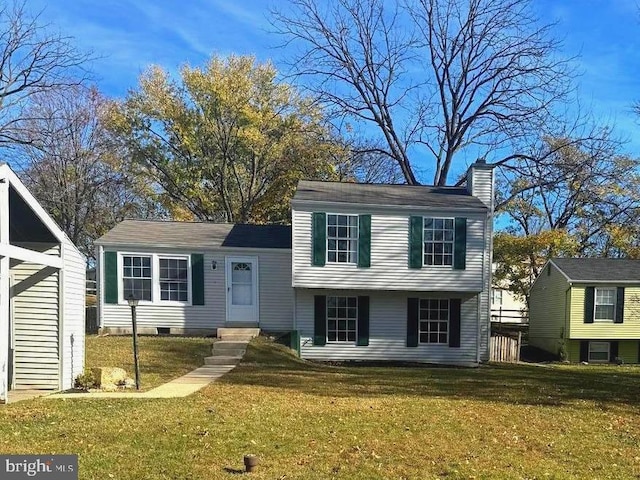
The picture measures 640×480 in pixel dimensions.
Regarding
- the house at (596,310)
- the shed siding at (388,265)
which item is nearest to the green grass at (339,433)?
the shed siding at (388,265)

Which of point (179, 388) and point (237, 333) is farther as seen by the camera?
point (237, 333)

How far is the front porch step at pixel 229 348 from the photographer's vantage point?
1301 centimetres

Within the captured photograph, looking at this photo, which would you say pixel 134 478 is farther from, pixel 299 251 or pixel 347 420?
pixel 299 251

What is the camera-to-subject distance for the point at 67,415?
6.34m

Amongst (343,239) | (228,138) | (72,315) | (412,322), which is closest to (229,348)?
(343,239)

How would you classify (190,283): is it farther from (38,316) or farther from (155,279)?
(38,316)

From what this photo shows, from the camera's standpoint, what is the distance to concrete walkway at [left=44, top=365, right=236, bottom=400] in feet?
26.0

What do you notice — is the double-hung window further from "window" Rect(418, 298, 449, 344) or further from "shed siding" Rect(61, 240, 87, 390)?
"window" Rect(418, 298, 449, 344)

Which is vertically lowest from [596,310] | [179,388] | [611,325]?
[611,325]

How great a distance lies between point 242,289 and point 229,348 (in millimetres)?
3012

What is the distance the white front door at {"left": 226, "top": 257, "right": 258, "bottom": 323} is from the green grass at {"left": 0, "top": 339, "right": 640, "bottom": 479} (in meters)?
6.19

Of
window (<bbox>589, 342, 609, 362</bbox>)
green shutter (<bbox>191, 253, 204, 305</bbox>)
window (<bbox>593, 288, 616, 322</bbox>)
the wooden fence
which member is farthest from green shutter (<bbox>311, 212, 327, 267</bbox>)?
window (<bbox>589, 342, 609, 362</bbox>)

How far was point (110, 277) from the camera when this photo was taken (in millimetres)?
15281

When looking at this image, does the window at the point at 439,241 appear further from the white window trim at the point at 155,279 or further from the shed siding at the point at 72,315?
the shed siding at the point at 72,315
